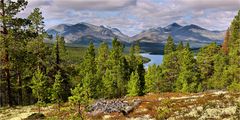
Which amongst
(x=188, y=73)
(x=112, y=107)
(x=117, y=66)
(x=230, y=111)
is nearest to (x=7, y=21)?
(x=112, y=107)

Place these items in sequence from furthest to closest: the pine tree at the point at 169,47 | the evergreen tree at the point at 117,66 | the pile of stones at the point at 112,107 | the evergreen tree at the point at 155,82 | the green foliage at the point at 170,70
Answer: the pine tree at the point at 169,47 < the evergreen tree at the point at 117,66 < the green foliage at the point at 170,70 < the evergreen tree at the point at 155,82 < the pile of stones at the point at 112,107

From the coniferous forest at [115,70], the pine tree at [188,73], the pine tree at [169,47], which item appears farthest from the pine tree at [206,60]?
the pine tree at [169,47]

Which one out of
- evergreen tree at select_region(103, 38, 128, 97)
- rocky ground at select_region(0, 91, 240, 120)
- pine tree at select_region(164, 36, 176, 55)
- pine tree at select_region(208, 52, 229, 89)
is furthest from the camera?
pine tree at select_region(164, 36, 176, 55)

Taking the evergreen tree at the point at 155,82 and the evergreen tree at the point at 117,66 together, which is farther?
the evergreen tree at the point at 117,66

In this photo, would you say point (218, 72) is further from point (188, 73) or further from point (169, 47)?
point (169, 47)

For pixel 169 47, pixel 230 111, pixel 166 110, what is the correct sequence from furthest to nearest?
pixel 169 47, pixel 166 110, pixel 230 111

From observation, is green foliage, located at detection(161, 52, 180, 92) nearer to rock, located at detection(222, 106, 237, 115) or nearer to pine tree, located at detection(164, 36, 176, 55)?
pine tree, located at detection(164, 36, 176, 55)

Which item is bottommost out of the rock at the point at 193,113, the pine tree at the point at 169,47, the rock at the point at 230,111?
the rock at the point at 193,113

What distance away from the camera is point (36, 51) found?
70000 mm

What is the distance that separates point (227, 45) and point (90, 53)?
50659mm

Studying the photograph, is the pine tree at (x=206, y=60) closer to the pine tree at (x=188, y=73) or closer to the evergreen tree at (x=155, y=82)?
the pine tree at (x=188, y=73)

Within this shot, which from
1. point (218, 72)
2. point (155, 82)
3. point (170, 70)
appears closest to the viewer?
point (218, 72)

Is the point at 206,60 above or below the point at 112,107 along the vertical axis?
above

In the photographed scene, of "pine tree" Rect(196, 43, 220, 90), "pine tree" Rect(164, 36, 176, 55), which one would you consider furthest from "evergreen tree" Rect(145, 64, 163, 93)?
"pine tree" Rect(164, 36, 176, 55)
